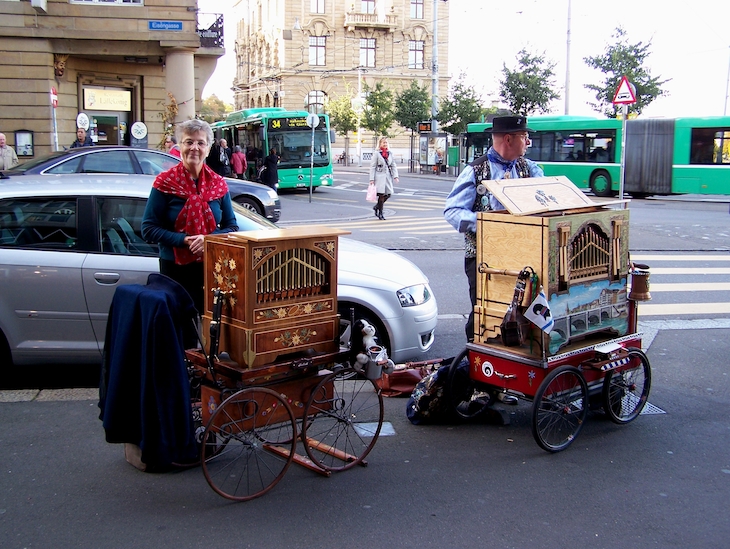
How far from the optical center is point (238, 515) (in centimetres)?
398

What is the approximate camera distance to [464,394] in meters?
5.27

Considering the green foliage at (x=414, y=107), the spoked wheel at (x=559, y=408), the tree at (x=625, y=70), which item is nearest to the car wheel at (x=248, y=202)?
the spoked wheel at (x=559, y=408)

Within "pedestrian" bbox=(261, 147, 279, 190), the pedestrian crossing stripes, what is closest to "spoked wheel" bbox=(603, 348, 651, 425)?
the pedestrian crossing stripes

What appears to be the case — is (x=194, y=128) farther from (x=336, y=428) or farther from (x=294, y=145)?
(x=294, y=145)

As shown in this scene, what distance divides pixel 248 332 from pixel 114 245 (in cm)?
238

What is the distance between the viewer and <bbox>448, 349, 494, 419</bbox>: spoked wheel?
5109 millimetres

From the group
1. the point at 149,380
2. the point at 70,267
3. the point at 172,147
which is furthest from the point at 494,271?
the point at 172,147

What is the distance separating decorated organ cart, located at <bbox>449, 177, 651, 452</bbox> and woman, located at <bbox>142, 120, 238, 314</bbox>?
170cm

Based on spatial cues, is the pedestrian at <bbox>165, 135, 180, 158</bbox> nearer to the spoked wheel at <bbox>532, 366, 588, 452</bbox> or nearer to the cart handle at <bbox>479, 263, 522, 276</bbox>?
the cart handle at <bbox>479, 263, 522, 276</bbox>

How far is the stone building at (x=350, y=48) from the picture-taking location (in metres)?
70.7

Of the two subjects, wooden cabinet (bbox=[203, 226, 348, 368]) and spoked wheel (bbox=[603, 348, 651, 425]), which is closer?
wooden cabinet (bbox=[203, 226, 348, 368])

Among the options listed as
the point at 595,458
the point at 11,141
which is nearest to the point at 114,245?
the point at 595,458

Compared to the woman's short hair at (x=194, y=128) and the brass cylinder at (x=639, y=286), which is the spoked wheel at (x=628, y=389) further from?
the woman's short hair at (x=194, y=128)

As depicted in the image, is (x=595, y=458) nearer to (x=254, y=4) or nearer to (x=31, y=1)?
(x=31, y=1)
